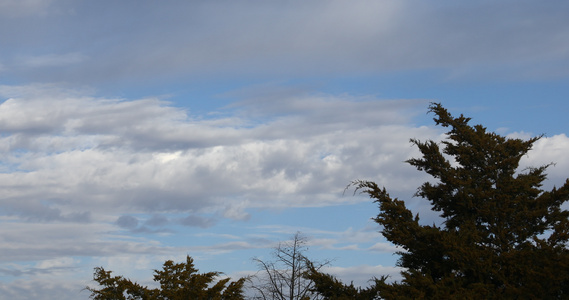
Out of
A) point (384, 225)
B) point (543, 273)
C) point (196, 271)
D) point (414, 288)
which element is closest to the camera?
point (543, 273)

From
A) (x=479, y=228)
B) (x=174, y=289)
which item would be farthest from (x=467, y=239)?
(x=174, y=289)

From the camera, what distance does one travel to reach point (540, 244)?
26875 millimetres

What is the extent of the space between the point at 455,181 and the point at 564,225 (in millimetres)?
5490

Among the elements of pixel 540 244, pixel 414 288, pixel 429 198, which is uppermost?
pixel 429 198

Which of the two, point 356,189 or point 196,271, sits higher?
point 356,189

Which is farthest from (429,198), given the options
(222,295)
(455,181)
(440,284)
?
(222,295)

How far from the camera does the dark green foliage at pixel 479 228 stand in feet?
84.4

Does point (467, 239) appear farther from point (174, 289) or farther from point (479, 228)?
point (174, 289)

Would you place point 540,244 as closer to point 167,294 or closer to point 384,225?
point 384,225

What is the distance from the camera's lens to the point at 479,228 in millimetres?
30719

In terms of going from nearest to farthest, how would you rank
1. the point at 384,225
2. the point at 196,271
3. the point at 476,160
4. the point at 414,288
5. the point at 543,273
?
1. the point at 543,273
2. the point at 414,288
3. the point at 384,225
4. the point at 476,160
5. the point at 196,271

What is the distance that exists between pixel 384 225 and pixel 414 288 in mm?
4556

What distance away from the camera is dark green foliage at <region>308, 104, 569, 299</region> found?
25.7m

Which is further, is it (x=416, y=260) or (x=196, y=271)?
(x=196, y=271)
